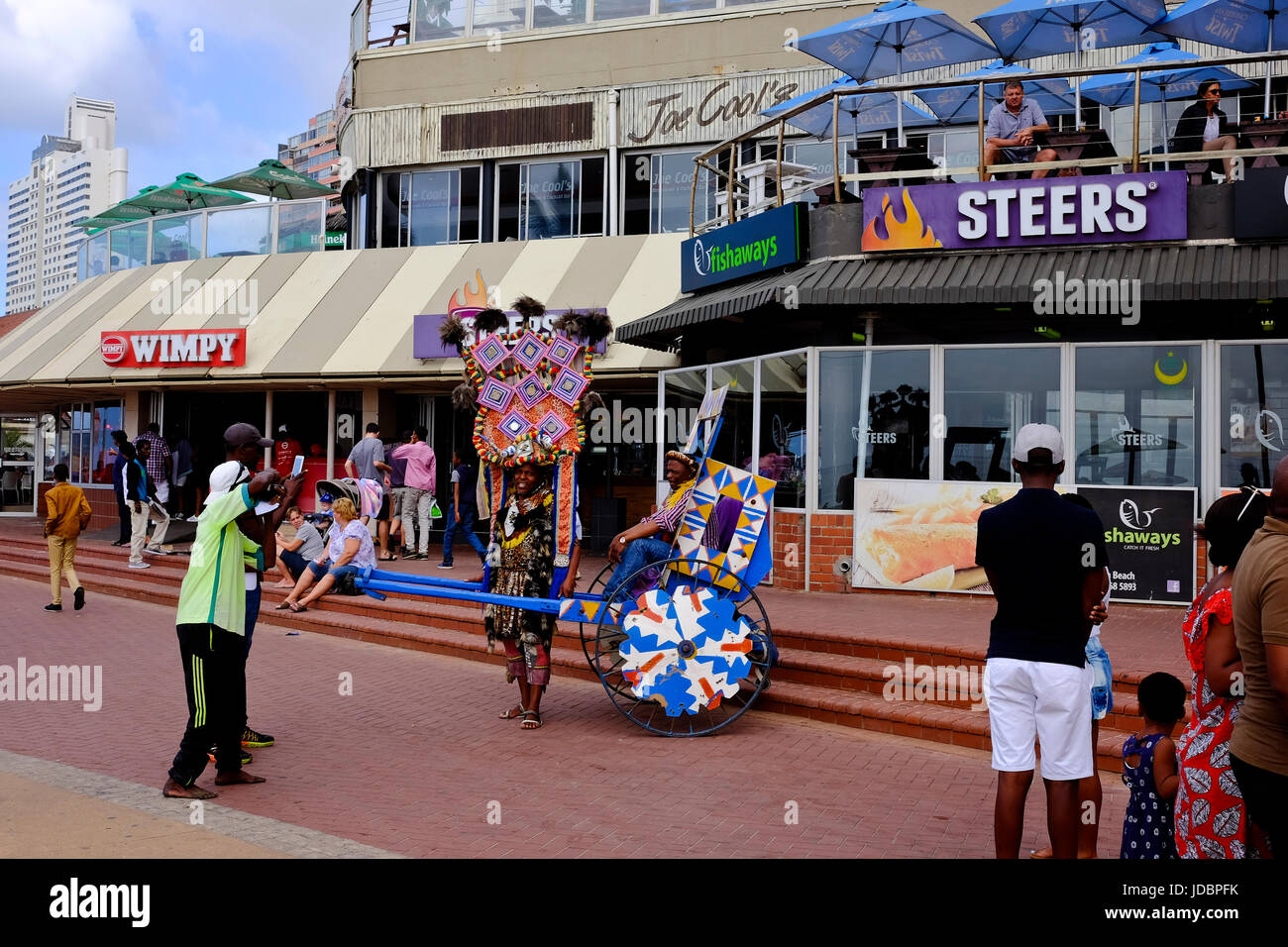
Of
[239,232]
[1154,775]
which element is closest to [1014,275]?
[1154,775]

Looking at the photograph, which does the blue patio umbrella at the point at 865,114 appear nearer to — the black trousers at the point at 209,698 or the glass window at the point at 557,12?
the glass window at the point at 557,12

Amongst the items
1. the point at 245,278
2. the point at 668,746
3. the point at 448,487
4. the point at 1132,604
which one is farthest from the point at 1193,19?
the point at 245,278

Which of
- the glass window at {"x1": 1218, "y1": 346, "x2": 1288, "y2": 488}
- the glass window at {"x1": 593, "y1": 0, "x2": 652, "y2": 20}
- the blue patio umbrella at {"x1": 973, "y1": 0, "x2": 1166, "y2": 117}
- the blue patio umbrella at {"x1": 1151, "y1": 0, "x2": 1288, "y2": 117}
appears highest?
the glass window at {"x1": 593, "y1": 0, "x2": 652, "y2": 20}

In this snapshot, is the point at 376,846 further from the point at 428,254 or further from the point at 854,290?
the point at 428,254

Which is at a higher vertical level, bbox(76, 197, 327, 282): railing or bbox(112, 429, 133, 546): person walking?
bbox(76, 197, 327, 282): railing

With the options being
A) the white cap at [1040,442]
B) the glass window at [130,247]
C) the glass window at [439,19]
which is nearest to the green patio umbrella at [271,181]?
the glass window at [130,247]

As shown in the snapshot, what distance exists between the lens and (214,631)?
20.6 feet

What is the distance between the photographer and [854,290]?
38.0ft

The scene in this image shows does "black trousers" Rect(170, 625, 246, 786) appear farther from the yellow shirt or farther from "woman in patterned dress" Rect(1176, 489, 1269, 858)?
the yellow shirt

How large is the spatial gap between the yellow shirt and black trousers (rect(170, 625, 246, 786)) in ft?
26.0

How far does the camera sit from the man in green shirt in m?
6.14

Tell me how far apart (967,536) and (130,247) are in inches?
719

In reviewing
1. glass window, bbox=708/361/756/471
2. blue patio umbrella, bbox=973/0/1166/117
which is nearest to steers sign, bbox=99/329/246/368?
glass window, bbox=708/361/756/471

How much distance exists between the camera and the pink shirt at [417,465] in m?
15.9
